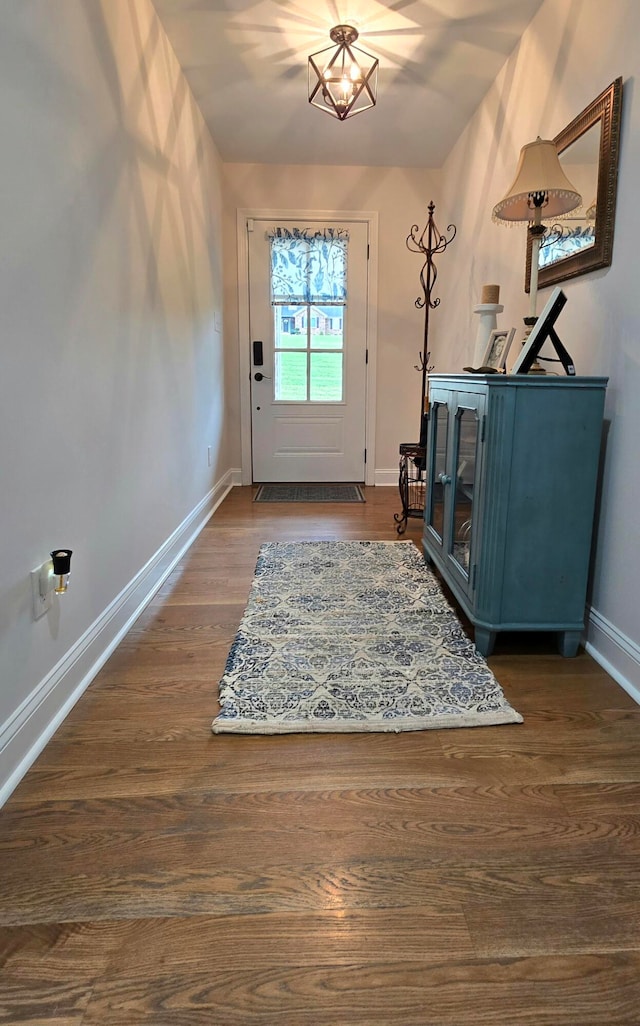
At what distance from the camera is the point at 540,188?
1.92m

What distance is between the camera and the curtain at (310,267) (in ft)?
14.3

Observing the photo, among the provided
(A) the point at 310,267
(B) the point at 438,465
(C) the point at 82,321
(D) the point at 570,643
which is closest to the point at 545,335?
(B) the point at 438,465

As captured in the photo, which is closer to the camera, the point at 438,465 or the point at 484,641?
the point at 484,641

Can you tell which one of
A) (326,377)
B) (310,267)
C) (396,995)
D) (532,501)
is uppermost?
(310,267)

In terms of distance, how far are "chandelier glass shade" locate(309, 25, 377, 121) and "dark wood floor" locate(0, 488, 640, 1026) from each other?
2.62 m

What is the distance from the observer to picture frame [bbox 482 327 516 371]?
2.25 metres

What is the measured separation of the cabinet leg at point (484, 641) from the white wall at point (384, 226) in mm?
2936

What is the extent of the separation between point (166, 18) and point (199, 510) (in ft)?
7.55

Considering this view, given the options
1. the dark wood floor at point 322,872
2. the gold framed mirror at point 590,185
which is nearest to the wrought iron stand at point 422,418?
the gold framed mirror at point 590,185

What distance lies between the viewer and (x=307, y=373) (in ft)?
14.9

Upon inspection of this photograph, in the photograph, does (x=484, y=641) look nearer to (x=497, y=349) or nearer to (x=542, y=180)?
(x=497, y=349)

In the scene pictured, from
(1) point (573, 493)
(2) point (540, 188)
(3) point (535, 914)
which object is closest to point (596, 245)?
(2) point (540, 188)

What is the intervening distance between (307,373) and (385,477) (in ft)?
3.44

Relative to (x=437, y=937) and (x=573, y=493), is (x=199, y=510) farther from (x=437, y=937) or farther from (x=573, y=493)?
(x=437, y=937)
